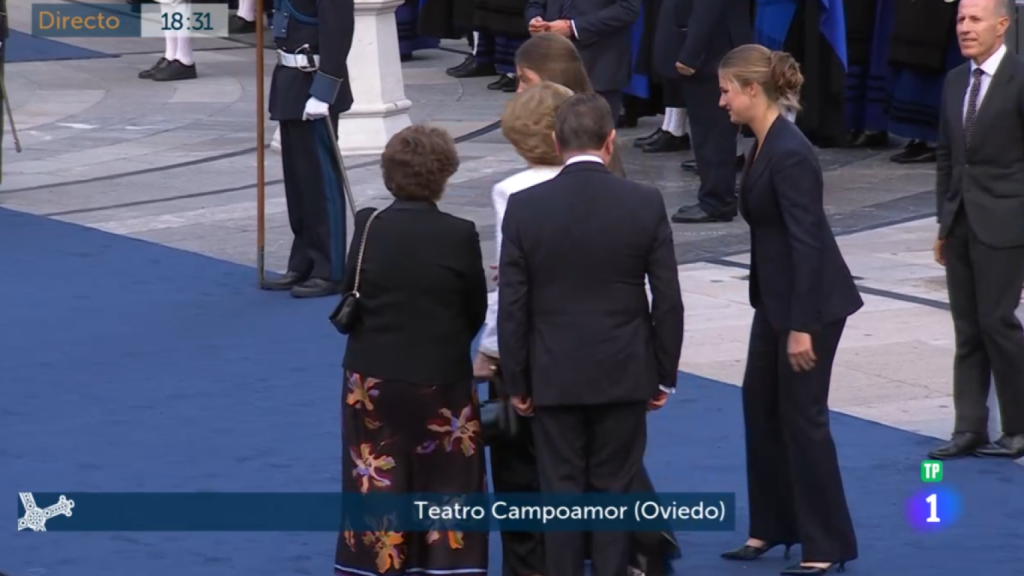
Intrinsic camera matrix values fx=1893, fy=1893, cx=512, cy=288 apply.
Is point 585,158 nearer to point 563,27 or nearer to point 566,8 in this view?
point 563,27

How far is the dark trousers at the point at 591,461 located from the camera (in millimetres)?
5160

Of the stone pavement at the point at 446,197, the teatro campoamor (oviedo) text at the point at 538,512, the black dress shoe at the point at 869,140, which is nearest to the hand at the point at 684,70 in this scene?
the stone pavement at the point at 446,197

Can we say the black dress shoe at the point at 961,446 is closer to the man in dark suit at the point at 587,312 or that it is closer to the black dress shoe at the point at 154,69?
the man in dark suit at the point at 587,312

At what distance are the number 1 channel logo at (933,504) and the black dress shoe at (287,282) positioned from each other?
401 cm

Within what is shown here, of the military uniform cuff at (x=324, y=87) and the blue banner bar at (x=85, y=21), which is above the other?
the military uniform cuff at (x=324, y=87)

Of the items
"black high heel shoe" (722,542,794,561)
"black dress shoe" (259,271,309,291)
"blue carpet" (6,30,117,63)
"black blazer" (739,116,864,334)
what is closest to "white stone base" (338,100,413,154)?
"black dress shoe" (259,271,309,291)

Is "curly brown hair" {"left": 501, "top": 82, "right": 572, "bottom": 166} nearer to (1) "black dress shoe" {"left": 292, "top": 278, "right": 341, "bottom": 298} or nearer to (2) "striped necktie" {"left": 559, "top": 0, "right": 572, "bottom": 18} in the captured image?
(1) "black dress shoe" {"left": 292, "top": 278, "right": 341, "bottom": 298}

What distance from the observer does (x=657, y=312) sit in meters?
5.09

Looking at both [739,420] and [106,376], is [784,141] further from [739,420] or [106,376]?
[106,376]

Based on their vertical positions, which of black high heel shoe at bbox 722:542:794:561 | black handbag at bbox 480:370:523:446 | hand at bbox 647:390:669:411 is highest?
hand at bbox 647:390:669:411

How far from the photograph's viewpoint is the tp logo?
6.23 metres

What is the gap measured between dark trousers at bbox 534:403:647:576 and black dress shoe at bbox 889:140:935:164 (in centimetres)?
818

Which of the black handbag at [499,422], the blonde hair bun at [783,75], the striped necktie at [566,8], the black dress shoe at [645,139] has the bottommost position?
the black dress shoe at [645,139]

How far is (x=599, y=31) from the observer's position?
10.5m
